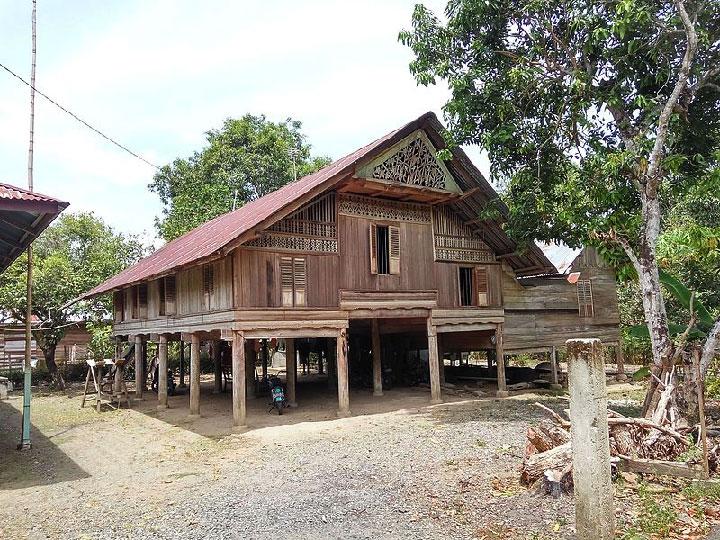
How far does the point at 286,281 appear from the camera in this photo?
13742mm

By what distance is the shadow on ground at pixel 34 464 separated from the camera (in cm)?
935

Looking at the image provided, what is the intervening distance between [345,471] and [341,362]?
5.32 metres

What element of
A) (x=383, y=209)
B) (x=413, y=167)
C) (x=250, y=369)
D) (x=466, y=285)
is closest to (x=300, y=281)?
(x=383, y=209)

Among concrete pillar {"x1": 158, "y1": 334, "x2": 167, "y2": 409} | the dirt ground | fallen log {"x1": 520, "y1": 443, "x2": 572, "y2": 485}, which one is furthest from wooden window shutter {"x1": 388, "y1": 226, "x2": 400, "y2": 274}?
fallen log {"x1": 520, "y1": 443, "x2": 572, "y2": 485}

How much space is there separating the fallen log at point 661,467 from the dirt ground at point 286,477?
1.45 meters

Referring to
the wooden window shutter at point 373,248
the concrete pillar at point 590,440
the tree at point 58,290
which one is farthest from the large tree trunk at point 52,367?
the concrete pillar at point 590,440

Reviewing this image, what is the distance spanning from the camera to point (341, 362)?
46.4 ft

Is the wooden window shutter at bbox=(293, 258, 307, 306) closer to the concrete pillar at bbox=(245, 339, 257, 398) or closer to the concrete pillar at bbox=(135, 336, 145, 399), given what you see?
the concrete pillar at bbox=(245, 339, 257, 398)

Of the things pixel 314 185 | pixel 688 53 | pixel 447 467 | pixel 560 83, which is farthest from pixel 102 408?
pixel 688 53

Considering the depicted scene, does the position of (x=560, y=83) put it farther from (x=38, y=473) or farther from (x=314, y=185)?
(x=38, y=473)

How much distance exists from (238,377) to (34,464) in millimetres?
4266

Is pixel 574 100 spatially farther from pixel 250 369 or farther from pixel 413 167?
pixel 250 369

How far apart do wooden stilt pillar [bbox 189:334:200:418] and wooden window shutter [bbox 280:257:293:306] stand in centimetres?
323

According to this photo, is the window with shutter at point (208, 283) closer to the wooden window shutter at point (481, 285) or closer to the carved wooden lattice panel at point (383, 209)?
the carved wooden lattice panel at point (383, 209)
